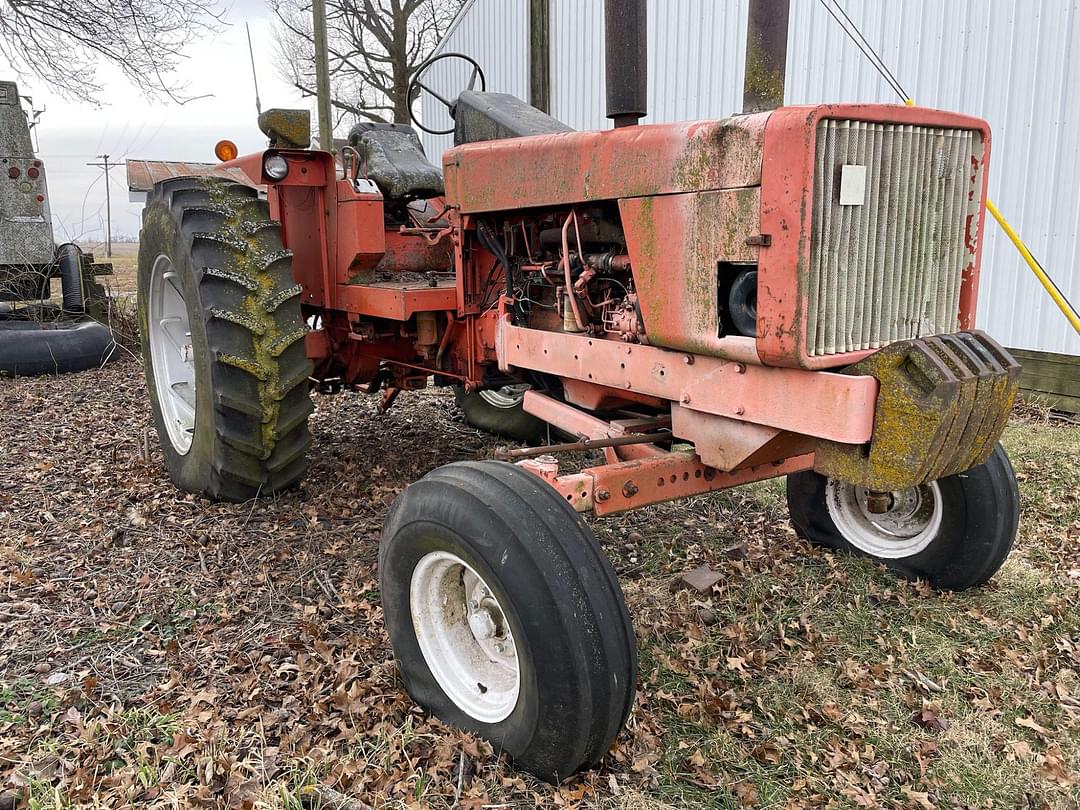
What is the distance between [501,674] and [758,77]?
6.15ft

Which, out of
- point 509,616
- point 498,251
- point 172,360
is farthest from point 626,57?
point 172,360

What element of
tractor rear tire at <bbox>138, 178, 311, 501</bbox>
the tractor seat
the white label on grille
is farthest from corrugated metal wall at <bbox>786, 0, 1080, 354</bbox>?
tractor rear tire at <bbox>138, 178, 311, 501</bbox>

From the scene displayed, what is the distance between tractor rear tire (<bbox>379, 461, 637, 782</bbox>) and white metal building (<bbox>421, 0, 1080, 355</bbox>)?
17.7 feet

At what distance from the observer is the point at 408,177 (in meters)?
4.27

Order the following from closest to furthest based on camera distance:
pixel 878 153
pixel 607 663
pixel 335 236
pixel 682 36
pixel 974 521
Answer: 1. pixel 607 663
2. pixel 878 153
3. pixel 974 521
4. pixel 335 236
5. pixel 682 36

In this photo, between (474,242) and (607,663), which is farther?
(474,242)

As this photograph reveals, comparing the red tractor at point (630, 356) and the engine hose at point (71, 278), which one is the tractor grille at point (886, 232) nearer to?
the red tractor at point (630, 356)

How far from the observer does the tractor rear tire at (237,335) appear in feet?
11.8

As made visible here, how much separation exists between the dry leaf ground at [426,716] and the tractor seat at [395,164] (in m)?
1.54

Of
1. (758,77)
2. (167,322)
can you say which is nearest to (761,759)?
(758,77)

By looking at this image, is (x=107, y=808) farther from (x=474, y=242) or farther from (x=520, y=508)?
(x=474, y=242)

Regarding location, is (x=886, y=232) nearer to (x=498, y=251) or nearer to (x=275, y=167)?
(x=498, y=251)

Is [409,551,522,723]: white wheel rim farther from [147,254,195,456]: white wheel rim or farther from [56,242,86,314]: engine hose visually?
[56,242,86,314]: engine hose

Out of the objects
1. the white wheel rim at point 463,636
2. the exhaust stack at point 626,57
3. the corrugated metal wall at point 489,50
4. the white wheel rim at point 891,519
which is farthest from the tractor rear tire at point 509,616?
the corrugated metal wall at point 489,50
